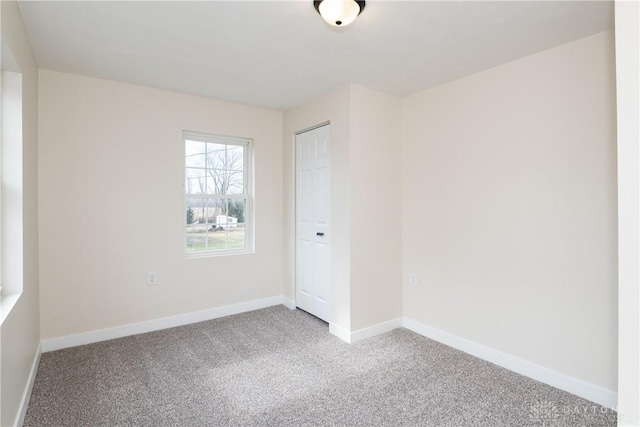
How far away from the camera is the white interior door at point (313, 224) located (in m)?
3.44

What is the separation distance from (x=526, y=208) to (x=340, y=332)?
1889 mm

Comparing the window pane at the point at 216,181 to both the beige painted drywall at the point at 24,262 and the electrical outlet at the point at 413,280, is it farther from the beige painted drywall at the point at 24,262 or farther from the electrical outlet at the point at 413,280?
the electrical outlet at the point at 413,280

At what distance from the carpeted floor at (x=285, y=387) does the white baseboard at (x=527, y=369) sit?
7 centimetres

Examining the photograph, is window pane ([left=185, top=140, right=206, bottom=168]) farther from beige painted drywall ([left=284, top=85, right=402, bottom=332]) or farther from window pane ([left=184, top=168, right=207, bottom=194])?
beige painted drywall ([left=284, top=85, right=402, bottom=332])

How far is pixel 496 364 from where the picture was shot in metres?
2.62

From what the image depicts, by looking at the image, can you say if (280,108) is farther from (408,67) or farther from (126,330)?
(126,330)

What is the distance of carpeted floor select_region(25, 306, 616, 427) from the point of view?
1.96m

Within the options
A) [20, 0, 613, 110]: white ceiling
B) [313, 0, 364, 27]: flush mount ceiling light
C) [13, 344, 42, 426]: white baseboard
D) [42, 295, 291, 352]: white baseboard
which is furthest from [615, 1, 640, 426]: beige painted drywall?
[42, 295, 291, 352]: white baseboard

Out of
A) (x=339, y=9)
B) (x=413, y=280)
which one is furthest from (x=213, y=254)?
(x=339, y=9)

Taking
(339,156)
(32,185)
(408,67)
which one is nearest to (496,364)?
(339,156)

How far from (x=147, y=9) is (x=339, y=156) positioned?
5.97 feet

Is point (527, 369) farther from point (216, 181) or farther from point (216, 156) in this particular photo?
point (216, 156)

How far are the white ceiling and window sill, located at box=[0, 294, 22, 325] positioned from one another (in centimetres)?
164

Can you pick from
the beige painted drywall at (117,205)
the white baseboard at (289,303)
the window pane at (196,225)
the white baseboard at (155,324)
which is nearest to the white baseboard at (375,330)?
the white baseboard at (289,303)
